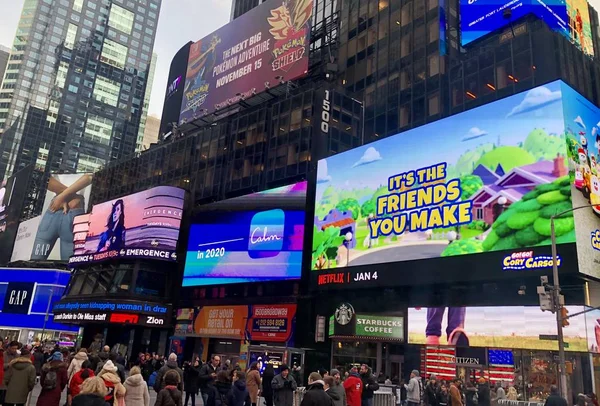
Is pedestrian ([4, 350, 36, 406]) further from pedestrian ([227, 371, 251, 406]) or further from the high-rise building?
the high-rise building

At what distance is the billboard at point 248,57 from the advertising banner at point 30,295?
101ft

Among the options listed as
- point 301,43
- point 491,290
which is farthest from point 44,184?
point 491,290

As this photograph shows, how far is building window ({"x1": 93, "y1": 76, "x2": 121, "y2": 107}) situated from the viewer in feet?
512

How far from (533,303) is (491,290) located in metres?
3.29

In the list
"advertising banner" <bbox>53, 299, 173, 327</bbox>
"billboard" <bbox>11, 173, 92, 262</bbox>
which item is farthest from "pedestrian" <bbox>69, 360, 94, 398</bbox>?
"billboard" <bbox>11, 173, 92, 262</bbox>

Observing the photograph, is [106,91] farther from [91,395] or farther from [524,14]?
[91,395]

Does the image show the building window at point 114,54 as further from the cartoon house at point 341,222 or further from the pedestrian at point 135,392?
the pedestrian at point 135,392

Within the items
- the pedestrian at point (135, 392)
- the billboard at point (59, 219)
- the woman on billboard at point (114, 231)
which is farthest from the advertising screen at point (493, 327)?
the billboard at point (59, 219)

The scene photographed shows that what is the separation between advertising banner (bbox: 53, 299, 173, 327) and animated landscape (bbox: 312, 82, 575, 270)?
2106 centimetres

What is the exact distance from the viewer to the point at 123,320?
172 feet

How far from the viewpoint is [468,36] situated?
45.3 m

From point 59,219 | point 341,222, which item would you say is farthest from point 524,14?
point 59,219

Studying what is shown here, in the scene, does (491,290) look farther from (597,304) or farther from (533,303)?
(597,304)

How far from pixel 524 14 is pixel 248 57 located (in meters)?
35.4
